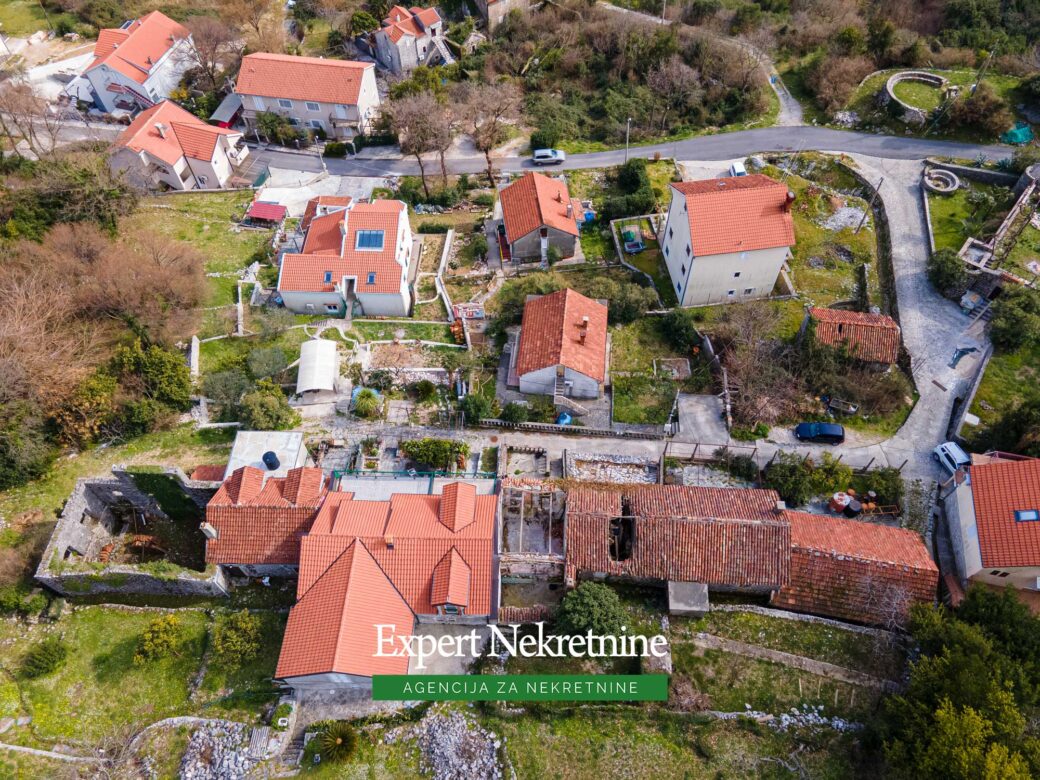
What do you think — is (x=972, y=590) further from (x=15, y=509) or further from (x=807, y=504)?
(x=15, y=509)

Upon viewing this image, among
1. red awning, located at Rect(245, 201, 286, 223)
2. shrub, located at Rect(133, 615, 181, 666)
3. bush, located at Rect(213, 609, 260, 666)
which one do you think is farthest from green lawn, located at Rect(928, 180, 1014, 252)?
shrub, located at Rect(133, 615, 181, 666)

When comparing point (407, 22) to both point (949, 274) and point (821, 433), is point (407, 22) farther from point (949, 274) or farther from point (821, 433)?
point (821, 433)

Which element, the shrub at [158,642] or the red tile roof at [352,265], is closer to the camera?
the shrub at [158,642]

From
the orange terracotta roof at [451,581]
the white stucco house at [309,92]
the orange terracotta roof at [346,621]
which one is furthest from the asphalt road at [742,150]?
the orange terracotta roof at [346,621]

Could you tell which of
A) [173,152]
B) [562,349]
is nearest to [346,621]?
[562,349]

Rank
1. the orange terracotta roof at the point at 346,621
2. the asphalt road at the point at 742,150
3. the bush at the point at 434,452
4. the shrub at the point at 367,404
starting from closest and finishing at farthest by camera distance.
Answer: the orange terracotta roof at the point at 346,621 → the bush at the point at 434,452 → the shrub at the point at 367,404 → the asphalt road at the point at 742,150

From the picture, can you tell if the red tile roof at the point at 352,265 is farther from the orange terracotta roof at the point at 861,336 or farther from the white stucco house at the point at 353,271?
the orange terracotta roof at the point at 861,336
